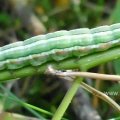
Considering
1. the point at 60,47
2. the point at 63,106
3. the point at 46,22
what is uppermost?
the point at 46,22

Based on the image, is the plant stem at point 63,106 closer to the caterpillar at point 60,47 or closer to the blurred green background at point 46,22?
the caterpillar at point 60,47

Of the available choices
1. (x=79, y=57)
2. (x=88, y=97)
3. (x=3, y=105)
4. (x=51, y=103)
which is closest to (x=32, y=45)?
(x=79, y=57)

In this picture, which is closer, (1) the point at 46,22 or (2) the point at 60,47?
(2) the point at 60,47

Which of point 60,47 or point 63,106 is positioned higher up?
point 60,47

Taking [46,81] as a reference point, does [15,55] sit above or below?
below

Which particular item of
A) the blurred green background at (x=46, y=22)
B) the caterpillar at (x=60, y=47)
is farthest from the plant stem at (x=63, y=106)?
the blurred green background at (x=46, y=22)

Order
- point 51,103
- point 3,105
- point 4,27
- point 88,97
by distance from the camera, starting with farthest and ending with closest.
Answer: point 4,27, point 51,103, point 88,97, point 3,105

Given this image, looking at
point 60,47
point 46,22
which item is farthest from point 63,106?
point 46,22

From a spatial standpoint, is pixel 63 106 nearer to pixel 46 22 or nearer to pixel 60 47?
pixel 60 47

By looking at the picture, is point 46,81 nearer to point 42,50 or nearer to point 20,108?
point 20,108
